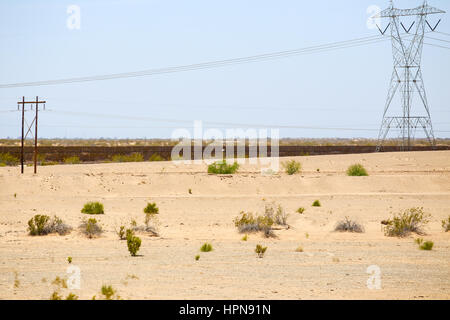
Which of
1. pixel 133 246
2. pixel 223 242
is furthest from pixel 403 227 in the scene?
pixel 133 246

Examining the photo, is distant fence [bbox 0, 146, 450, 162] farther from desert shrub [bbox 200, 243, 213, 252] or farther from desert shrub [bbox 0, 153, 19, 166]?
desert shrub [bbox 200, 243, 213, 252]

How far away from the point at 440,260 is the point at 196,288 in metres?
8.64

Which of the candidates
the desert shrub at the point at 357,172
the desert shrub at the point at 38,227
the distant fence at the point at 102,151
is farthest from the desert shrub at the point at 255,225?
the distant fence at the point at 102,151

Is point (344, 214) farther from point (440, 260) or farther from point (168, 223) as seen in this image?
point (440, 260)

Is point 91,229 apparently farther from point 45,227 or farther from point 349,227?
point 349,227

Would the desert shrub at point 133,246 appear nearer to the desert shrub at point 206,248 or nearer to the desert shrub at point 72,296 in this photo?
the desert shrub at point 206,248

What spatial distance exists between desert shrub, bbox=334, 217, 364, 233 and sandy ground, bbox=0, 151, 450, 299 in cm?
57

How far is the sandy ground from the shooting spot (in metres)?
14.5

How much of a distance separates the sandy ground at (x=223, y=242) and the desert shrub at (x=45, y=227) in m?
0.43

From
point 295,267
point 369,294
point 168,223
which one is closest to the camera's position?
point 369,294

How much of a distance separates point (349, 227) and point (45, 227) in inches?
494

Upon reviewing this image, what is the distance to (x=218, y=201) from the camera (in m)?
35.5

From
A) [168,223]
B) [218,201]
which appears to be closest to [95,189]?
[218,201]

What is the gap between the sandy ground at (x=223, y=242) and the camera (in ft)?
47.6
